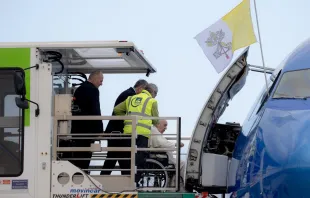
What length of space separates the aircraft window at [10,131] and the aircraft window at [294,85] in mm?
3355

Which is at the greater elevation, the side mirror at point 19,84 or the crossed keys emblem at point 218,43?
the crossed keys emblem at point 218,43

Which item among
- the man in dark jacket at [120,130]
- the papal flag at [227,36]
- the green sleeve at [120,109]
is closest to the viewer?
the papal flag at [227,36]

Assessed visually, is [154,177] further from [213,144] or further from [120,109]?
[120,109]

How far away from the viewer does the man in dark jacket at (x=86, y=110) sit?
9570 millimetres

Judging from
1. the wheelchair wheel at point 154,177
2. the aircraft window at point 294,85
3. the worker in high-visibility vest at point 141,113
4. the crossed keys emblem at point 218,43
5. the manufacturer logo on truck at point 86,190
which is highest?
the crossed keys emblem at point 218,43

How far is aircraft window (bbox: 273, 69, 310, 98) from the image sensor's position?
23.7 ft

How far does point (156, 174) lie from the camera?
963cm

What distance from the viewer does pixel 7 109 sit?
9047 millimetres

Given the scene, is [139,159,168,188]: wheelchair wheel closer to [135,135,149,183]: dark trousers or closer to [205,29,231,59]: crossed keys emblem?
[135,135,149,183]: dark trousers

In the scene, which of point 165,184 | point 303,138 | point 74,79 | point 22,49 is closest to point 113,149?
point 165,184

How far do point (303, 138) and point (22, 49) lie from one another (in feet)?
13.6

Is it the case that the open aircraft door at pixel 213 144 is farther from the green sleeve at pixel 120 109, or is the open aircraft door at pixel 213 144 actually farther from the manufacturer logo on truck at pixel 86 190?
the green sleeve at pixel 120 109

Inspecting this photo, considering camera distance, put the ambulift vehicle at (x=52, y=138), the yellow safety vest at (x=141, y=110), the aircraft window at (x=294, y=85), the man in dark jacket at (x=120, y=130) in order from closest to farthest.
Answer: the aircraft window at (x=294, y=85) → the ambulift vehicle at (x=52, y=138) → the man in dark jacket at (x=120, y=130) → the yellow safety vest at (x=141, y=110)

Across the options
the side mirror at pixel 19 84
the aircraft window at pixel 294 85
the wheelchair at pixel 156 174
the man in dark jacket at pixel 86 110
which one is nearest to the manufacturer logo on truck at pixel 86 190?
the man in dark jacket at pixel 86 110
